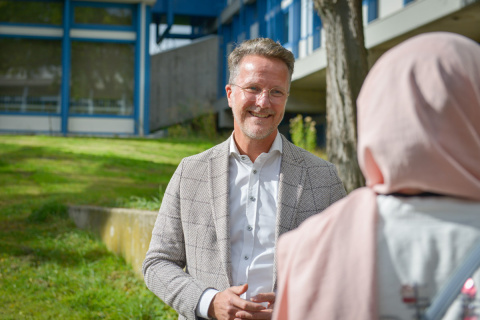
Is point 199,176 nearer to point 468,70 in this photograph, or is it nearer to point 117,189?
point 468,70

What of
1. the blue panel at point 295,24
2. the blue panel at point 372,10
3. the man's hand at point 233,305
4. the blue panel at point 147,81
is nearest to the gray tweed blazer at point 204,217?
the man's hand at point 233,305

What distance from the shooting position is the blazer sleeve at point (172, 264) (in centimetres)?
267

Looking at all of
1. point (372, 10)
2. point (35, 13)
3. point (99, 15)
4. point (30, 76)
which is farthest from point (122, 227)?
point (35, 13)

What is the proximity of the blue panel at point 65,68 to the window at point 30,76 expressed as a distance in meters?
0.38

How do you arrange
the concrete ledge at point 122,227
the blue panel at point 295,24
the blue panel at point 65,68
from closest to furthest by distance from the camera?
the concrete ledge at point 122,227 < the blue panel at point 295,24 < the blue panel at point 65,68

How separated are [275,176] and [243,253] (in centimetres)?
43

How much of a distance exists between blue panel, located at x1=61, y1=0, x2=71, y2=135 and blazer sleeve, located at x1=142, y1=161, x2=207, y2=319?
724 inches

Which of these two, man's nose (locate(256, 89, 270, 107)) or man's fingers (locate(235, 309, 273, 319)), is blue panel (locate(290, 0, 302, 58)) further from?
man's fingers (locate(235, 309, 273, 319))

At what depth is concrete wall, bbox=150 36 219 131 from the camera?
2270cm

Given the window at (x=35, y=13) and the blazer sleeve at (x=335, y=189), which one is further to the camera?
the window at (x=35, y=13)

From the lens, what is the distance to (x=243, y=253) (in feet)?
9.01

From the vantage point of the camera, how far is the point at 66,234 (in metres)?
7.34

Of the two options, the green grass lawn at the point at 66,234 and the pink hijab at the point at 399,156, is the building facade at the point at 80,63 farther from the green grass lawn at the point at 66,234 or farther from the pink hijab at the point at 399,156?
the pink hijab at the point at 399,156

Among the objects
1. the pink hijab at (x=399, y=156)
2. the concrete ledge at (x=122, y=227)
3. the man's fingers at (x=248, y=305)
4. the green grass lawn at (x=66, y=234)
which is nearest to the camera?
the pink hijab at (x=399, y=156)
